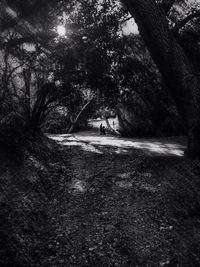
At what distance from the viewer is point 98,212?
6.80 metres

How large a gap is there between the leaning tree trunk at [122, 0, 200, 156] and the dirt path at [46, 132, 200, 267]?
52.0 inches

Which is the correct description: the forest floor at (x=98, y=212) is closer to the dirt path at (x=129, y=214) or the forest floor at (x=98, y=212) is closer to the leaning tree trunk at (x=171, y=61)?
the dirt path at (x=129, y=214)

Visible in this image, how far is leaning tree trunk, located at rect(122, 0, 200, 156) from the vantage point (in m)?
9.14

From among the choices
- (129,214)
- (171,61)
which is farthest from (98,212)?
(171,61)

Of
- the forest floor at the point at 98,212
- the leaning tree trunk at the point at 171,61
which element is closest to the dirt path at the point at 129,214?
the forest floor at the point at 98,212

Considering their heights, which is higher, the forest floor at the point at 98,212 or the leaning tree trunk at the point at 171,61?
the leaning tree trunk at the point at 171,61

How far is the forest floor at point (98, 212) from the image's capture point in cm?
534

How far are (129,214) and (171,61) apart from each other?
502 centimetres

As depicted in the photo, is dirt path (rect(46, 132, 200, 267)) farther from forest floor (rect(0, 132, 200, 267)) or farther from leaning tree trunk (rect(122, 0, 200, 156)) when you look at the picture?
leaning tree trunk (rect(122, 0, 200, 156))

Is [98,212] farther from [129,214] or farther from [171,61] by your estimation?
[171,61]

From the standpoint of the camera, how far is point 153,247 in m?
5.71

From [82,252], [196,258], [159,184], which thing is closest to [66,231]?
[82,252]

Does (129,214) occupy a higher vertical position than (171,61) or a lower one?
lower

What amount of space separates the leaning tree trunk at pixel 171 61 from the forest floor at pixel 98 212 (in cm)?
132
